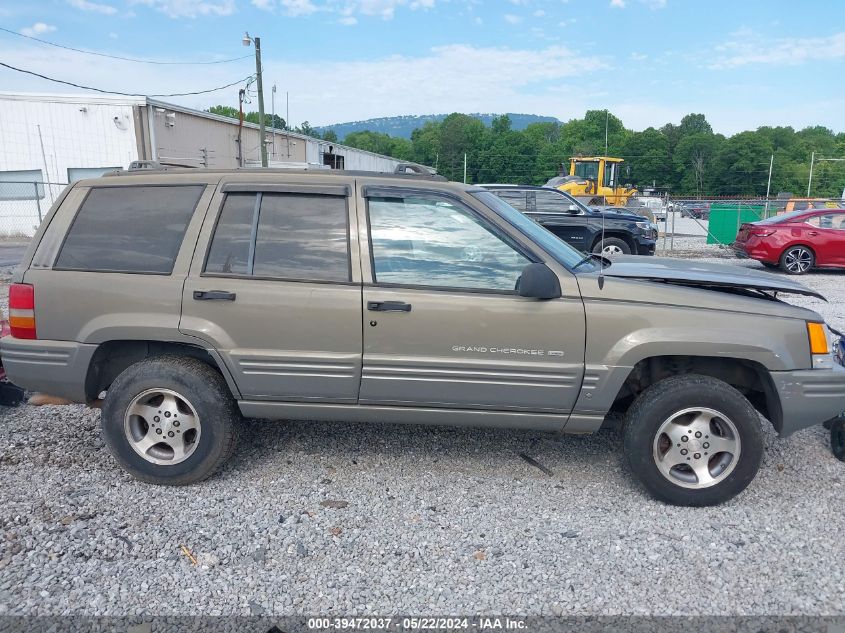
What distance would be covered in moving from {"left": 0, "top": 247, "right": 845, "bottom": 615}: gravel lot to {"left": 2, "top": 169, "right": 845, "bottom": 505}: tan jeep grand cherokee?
300 mm

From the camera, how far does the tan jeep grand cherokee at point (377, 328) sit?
3496 millimetres

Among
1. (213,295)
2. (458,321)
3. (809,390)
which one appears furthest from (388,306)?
(809,390)

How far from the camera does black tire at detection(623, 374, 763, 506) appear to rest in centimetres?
347

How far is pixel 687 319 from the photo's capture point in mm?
3465

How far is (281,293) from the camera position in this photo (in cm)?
362

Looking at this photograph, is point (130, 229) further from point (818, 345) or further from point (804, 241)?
point (804, 241)

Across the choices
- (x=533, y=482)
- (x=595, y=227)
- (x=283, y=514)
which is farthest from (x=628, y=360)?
(x=595, y=227)

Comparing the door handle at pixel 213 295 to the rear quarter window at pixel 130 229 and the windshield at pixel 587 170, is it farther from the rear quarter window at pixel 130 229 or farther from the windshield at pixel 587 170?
the windshield at pixel 587 170

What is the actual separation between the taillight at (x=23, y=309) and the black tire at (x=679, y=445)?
3520 mm

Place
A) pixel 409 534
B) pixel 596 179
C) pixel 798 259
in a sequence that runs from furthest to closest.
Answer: pixel 596 179
pixel 798 259
pixel 409 534

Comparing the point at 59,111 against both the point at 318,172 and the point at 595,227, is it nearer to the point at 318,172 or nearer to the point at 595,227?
the point at 595,227

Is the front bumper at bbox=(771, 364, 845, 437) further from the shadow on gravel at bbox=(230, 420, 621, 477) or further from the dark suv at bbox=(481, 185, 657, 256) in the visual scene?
the dark suv at bbox=(481, 185, 657, 256)

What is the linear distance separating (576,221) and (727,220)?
905 centimetres

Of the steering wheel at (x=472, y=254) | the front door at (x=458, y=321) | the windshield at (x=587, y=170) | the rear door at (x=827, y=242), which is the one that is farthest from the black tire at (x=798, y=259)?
the windshield at (x=587, y=170)
